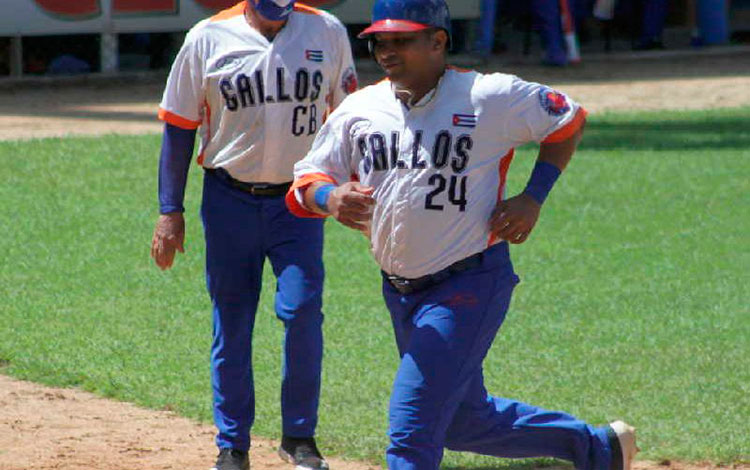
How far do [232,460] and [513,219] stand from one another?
1.78 metres

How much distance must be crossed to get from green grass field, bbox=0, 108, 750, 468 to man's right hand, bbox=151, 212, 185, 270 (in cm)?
118

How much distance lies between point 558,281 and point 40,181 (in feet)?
17.0

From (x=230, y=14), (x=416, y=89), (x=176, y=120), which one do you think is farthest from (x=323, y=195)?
(x=230, y=14)

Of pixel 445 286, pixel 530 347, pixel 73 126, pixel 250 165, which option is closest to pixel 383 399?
pixel 530 347

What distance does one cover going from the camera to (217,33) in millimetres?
6016

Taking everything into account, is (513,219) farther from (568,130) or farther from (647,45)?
(647,45)

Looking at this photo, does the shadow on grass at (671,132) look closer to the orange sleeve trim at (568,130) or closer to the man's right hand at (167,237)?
the man's right hand at (167,237)

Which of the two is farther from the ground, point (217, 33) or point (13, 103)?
point (217, 33)

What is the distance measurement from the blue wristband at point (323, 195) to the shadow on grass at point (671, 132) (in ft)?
34.1

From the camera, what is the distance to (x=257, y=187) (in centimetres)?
605

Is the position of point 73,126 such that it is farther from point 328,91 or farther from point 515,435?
point 515,435

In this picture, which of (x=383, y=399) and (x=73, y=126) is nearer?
(x=383, y=399)

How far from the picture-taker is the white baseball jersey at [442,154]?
16.1 feet

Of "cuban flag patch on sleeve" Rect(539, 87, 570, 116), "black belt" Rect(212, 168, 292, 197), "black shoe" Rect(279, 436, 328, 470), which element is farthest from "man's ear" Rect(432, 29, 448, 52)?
"black shoe" Rect(279, 436, 328, 470)
